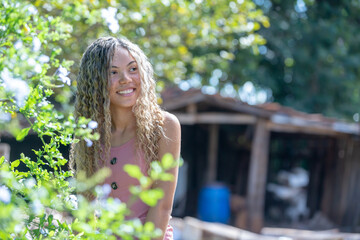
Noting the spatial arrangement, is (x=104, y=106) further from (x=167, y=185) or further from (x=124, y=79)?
(x=167, y=185)

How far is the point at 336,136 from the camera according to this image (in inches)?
487

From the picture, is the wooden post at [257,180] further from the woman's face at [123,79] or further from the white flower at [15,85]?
the white flower at [15,85]

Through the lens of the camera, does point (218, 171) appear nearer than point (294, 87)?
Yes

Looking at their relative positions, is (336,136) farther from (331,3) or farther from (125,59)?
(125,59)

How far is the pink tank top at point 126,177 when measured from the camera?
2.08m

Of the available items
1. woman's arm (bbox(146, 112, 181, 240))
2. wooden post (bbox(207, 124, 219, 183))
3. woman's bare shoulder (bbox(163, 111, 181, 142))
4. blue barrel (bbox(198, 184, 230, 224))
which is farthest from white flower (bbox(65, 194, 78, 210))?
wooden post (bbox(207, 124, 219, 183))

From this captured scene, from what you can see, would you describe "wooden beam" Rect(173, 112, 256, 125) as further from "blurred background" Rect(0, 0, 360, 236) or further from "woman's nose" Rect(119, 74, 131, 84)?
"woman's nose" Rect(119, 74, 131, 84)

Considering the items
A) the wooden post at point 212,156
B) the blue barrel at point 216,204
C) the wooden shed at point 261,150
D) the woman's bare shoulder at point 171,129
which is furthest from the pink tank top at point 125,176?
the wooden post at point 212,156

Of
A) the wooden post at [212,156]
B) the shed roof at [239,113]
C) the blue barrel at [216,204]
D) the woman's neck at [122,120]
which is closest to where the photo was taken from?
the woman's neck at [122,120]

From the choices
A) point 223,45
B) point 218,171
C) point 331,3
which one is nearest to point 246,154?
point 218,171

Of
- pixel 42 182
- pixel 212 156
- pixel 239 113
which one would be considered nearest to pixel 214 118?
pixel 239 113

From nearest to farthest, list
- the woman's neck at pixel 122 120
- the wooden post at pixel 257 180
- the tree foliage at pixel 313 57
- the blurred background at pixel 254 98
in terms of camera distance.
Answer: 1. the woman's neck at pixel 122 120
2. the blurred background at pixel 254 98
3. the wooden post at pixel 257 180
4. the tree foliage at pixel 313 57

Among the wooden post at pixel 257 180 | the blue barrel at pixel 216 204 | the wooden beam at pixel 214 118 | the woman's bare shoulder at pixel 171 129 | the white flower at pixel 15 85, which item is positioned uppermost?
the white flower at pixel 15 85

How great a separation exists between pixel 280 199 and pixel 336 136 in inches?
84.2
